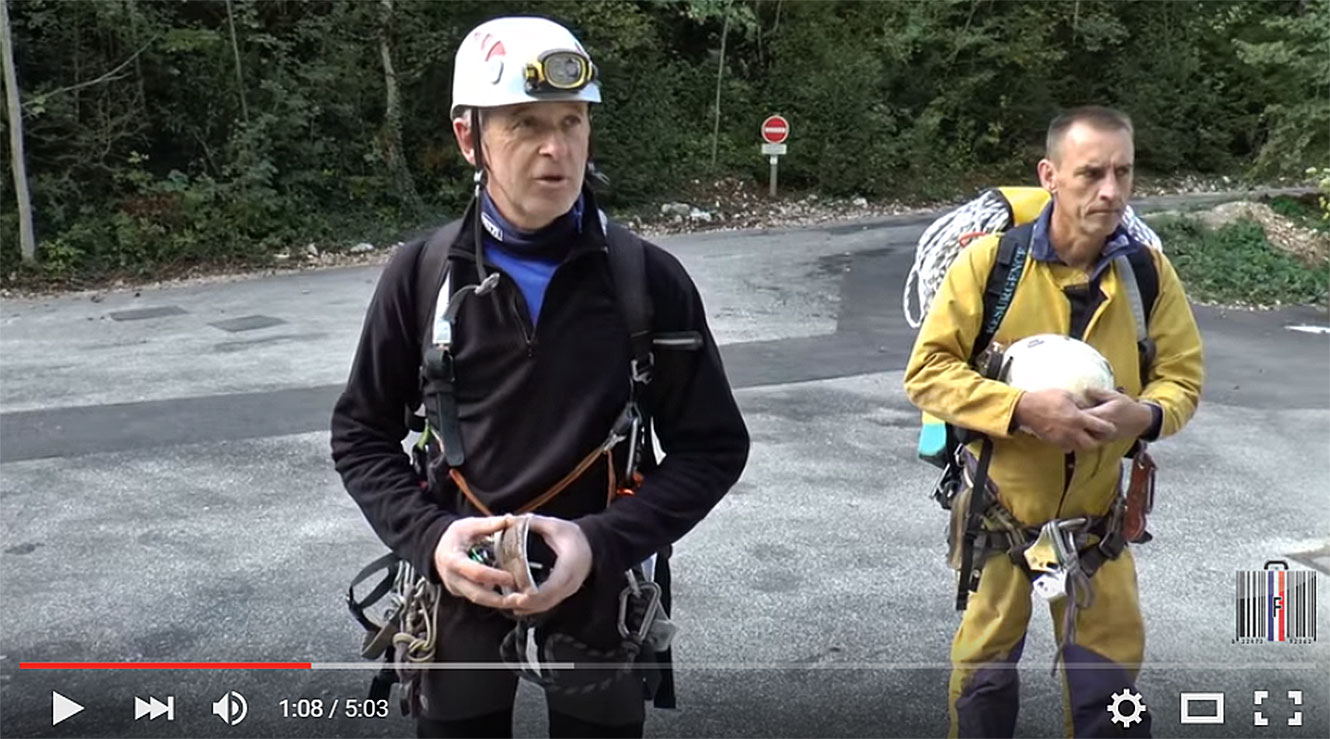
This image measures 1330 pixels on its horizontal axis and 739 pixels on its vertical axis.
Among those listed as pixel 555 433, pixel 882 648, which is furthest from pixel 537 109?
pixel 882 648

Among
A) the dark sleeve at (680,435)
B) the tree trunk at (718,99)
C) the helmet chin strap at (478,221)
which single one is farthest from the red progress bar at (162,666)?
the tree trunk at (718,99)

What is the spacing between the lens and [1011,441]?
123 inches

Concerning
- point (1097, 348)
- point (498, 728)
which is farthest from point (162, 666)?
point (1097, 348)

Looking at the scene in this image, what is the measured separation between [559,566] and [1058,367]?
54.5 inches

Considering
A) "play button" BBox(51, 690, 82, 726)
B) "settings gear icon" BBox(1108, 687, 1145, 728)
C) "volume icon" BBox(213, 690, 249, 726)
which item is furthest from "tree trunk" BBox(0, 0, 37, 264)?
"settings gear icon" BBox(1108, 687, 1145, 728)

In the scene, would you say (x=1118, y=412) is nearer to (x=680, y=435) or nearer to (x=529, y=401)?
(x=680, y=435)

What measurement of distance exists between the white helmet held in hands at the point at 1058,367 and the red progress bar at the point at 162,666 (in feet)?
9.05

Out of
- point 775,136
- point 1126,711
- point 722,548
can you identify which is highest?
point 1126,711

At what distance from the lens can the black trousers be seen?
2.47 metres

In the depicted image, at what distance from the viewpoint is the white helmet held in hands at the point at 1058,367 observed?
2885 mm

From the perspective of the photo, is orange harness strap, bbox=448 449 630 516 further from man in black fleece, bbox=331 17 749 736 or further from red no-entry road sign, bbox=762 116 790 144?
red no-entry road sign, bbox=762 116 790 144

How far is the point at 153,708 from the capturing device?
13.2ft

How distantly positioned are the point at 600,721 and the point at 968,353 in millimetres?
1387

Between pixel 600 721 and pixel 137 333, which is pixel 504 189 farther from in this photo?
Answer: pixel 137 333
